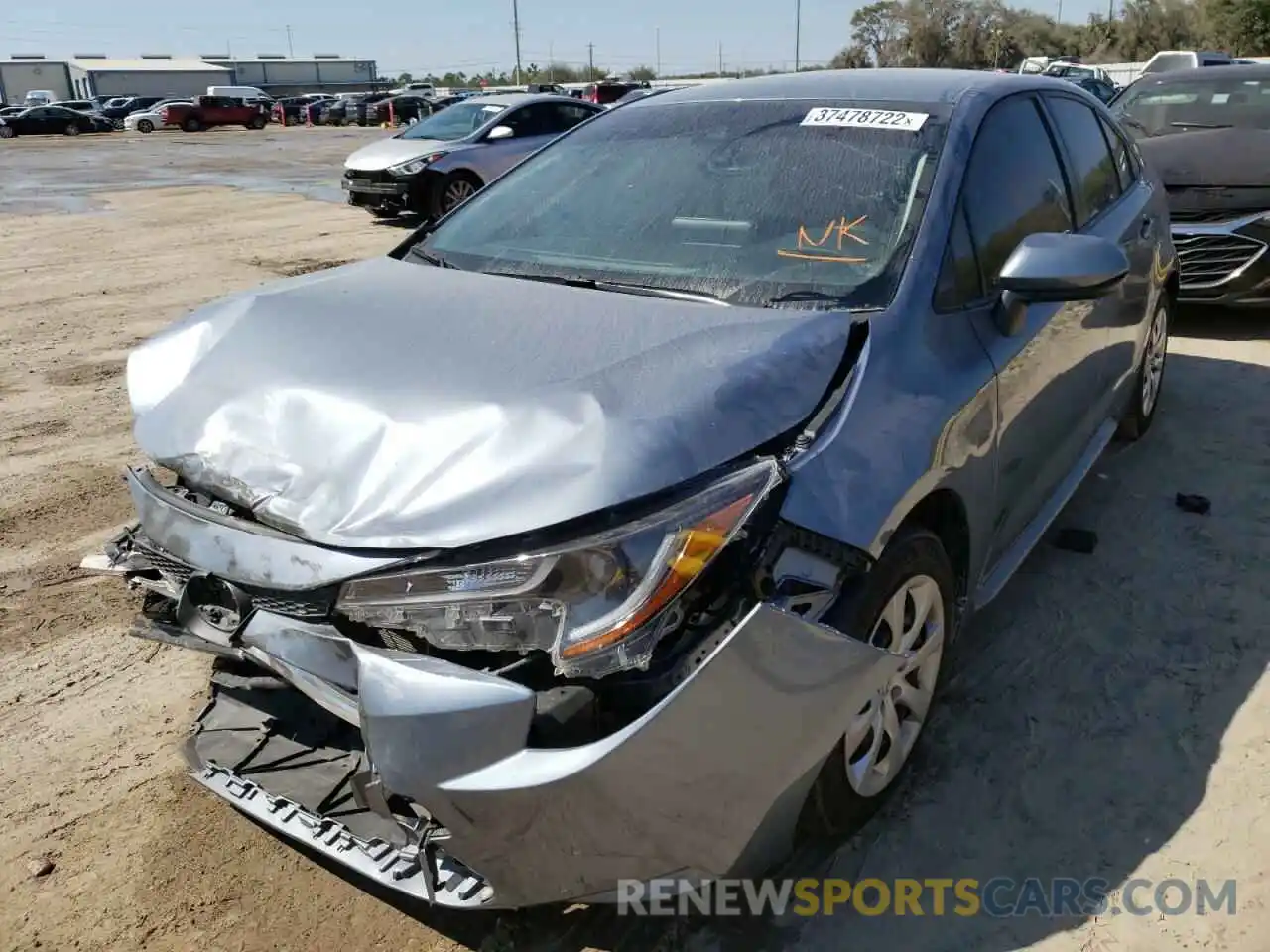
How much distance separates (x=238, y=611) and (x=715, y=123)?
214 centimetres

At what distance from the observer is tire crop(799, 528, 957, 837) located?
87.3 inches

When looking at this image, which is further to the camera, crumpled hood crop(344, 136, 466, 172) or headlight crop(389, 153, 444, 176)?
crumpled hood crop(344, 136, 466, 172)

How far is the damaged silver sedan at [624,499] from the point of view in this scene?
1.85 meters

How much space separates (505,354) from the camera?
7.68ft

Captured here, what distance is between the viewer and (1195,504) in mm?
4316

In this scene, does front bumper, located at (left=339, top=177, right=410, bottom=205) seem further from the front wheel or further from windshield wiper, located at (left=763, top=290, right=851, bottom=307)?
windshield wiper, located at (left=763, top=290, right=851, bottom=307)

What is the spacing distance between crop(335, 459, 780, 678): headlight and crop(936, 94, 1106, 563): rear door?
1.14 metres

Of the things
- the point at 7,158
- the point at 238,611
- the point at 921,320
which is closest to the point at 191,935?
the point at 238,611

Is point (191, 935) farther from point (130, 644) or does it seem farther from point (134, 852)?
point (130, 644)

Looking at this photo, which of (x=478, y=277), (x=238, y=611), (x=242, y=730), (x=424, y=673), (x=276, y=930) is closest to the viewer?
(x=424, y=673)

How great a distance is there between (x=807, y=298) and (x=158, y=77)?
92.3 meters

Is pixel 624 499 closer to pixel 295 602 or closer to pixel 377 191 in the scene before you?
pixel 295 602

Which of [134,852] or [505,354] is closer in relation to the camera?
[505,354]

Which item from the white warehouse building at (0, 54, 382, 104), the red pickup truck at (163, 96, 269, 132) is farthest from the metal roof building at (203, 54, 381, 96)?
the red pickup truck at (163, 96, 269, 132)
